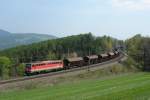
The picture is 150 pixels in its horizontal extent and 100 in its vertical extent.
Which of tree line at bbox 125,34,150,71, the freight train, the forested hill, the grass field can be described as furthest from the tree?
the forested hill

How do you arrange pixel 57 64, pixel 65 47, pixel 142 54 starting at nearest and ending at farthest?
pixel 57 64 < pixel 142 54 < pixel 65 47

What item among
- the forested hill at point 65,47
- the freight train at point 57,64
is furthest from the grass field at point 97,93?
the forested hill at point 65,47

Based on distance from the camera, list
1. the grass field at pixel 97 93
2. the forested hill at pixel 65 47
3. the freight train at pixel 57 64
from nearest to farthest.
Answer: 1. the grass field at pixel 97 93
2. the freight train at pixel 57 64
3. the forested hill at pixel 65 47

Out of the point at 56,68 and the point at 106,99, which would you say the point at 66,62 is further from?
the point at 106,99

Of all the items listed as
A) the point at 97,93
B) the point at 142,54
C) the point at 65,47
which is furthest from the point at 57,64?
the point at 65,47

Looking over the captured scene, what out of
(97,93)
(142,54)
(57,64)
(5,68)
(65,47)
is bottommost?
(5,68)

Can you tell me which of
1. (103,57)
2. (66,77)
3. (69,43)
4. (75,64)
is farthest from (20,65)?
(69,43)

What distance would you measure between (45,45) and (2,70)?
113m

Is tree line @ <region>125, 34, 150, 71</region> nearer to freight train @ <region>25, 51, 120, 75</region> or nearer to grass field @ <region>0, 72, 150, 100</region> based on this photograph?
freight train @ <region>25, 51, 120, 75</region>

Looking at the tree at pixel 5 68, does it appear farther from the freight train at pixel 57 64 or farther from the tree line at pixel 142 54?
the tree line at pixel 142 54

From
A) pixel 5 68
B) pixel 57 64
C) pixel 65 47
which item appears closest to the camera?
pixel 5 68

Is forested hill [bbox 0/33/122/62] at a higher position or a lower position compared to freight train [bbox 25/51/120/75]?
higher

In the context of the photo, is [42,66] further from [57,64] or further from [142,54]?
[142,54]

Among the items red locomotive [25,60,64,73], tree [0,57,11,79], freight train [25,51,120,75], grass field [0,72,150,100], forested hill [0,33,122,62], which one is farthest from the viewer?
forested hill [0,33,122,62]
